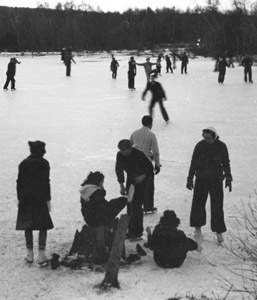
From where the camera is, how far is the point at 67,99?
19312mm

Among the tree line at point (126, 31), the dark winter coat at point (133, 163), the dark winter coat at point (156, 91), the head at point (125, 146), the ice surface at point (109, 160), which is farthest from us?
the tree line at point (126, 31)

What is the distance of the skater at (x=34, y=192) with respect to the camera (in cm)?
496

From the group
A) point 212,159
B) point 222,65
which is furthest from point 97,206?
point 222,65

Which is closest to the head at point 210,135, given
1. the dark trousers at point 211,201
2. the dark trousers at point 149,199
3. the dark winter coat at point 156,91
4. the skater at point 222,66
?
the dark trousers at point 211,201

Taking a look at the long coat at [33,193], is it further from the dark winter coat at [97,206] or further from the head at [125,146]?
the head at [125,146]

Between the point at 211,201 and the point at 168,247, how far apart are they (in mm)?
917

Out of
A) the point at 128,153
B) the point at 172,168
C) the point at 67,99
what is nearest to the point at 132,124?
the point at 172,168

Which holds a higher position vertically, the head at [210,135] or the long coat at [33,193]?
the head at [210,135]

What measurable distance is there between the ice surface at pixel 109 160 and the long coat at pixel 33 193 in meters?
0.47

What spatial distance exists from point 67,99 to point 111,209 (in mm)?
14664

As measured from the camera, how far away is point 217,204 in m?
5.61

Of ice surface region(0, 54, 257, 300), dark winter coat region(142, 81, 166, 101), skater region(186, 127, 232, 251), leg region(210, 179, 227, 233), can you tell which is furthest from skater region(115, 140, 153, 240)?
dark winter coat region(142, 81, 166, 101)

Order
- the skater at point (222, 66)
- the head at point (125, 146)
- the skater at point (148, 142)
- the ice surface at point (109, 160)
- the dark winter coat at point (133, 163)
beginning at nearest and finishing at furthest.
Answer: the ice surface at point (109, 160), the head at point (125, 146), the dark winter coat at point (133, 163), the skater at point (148, 142), the skater at point (222, 66)

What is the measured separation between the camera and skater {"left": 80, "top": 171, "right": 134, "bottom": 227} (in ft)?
16.2
